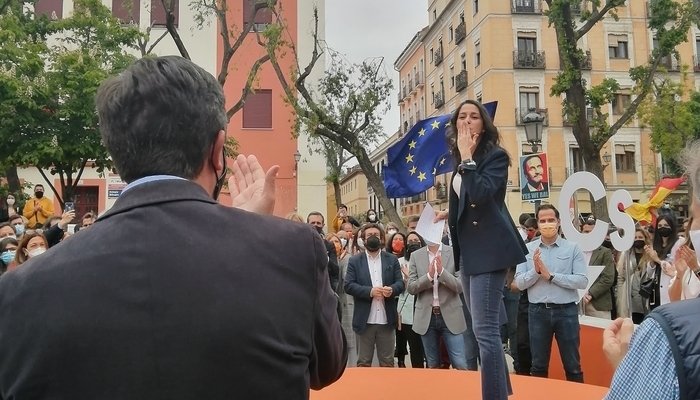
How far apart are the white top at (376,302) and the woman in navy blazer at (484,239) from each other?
149 inches

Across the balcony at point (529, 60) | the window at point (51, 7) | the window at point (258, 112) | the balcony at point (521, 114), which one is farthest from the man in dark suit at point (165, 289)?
the balcony at point (529, 60)

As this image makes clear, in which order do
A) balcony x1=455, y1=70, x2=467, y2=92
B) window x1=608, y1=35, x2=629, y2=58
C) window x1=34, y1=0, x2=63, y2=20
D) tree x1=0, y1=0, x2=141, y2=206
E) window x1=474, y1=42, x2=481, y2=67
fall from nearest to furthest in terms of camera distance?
tree x1=0, y1=0, x2=141, y2=206, window x1=34, y1=0, x2=63, y2=20, window x1=608, y1=35, x2=629, y2=58, window x1=474, y1=42, x2=481, y2=67, balcony x1=455, y1=70, x2=467, y2=92

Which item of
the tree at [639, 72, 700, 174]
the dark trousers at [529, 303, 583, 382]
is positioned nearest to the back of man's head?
the dark trousers at [529, 303, 583, 382]

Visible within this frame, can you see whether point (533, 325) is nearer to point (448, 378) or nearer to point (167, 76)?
point (448, 378)

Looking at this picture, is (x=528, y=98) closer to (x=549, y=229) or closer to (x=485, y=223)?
(x=549, y=229)

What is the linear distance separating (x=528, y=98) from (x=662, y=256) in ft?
109

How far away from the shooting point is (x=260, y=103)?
24016 mm

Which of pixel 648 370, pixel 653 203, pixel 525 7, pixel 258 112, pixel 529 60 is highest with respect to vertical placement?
pixel 525 7

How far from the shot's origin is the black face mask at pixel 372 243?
7.68m

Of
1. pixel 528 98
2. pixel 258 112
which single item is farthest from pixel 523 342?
pixel 528 98

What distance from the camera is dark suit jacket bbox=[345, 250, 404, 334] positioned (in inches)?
291

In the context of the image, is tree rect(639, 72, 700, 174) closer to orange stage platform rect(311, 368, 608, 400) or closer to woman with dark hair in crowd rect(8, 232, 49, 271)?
orange stage platform rect(311, 368, 608, 400)

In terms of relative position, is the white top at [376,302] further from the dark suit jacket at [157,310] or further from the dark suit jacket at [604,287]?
the dark suit jacket at [157,310]

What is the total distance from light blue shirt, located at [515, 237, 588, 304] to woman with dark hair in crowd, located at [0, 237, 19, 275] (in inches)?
213
